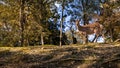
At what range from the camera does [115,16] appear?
1823 cm

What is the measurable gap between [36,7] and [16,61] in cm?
2159

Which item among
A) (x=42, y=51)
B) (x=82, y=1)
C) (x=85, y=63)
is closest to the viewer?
(x=85, y=63)

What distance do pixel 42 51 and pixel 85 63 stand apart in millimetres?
2661

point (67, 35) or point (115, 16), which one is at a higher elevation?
point (115, 16)

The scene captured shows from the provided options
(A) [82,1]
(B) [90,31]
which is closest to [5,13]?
(A) [82,1]

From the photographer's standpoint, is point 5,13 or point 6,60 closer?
point 6,60

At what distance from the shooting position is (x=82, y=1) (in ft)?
125

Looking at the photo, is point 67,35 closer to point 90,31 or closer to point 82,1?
point 82,1

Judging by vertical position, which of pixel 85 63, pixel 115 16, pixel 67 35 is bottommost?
pixel 67 35

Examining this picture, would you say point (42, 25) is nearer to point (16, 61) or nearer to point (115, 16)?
point (115, 16)

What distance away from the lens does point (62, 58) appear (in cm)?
1159

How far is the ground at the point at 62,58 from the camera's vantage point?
10807 millimetres

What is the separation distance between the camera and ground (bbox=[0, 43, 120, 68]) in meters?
10.8

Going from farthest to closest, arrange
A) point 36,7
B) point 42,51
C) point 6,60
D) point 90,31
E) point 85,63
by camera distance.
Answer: point 36,7 < point 90,31 < point 42,51 < point 6,60 < point 85,63
